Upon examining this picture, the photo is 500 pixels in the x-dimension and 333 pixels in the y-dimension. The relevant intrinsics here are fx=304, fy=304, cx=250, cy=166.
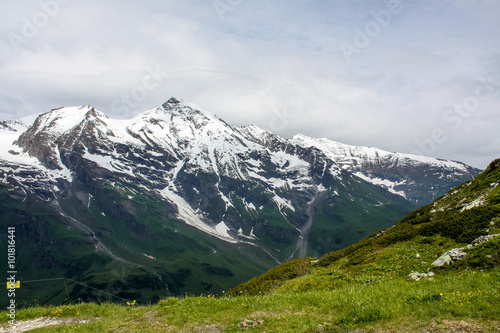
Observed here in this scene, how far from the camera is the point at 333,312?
1470cm

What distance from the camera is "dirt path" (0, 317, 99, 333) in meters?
18.2

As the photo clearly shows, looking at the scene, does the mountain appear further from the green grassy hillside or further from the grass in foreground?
the grass in foreground

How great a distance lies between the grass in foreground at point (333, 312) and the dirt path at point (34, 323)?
0.51 metres

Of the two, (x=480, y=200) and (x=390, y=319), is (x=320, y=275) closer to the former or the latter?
(x=390, y=319)

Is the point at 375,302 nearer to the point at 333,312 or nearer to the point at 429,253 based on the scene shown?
the point at 333,312

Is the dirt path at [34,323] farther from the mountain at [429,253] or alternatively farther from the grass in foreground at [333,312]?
the mountain at [429,253]

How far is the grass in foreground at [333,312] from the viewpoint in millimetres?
12266

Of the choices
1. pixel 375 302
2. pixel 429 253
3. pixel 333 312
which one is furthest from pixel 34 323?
pixel 429 253

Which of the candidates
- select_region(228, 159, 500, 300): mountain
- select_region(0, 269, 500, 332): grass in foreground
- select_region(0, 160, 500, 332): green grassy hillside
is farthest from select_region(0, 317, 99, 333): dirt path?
select_region(228, 159, 500, 300): mountain

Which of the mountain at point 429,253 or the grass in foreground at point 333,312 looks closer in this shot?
the grass in foreground at point 333,312

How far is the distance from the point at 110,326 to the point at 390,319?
14.5 meters

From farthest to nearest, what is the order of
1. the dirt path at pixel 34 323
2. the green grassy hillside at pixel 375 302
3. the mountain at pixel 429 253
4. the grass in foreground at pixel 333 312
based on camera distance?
the dirt path at pixel 34 323
the mountain at pixel 429 253
the green grassy hillside at pixel 375 302
the grass in foreground at pixel 333 312

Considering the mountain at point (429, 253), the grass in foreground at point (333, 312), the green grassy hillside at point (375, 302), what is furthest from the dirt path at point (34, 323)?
the mountain at point (429, 253)

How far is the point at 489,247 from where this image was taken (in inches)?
667
